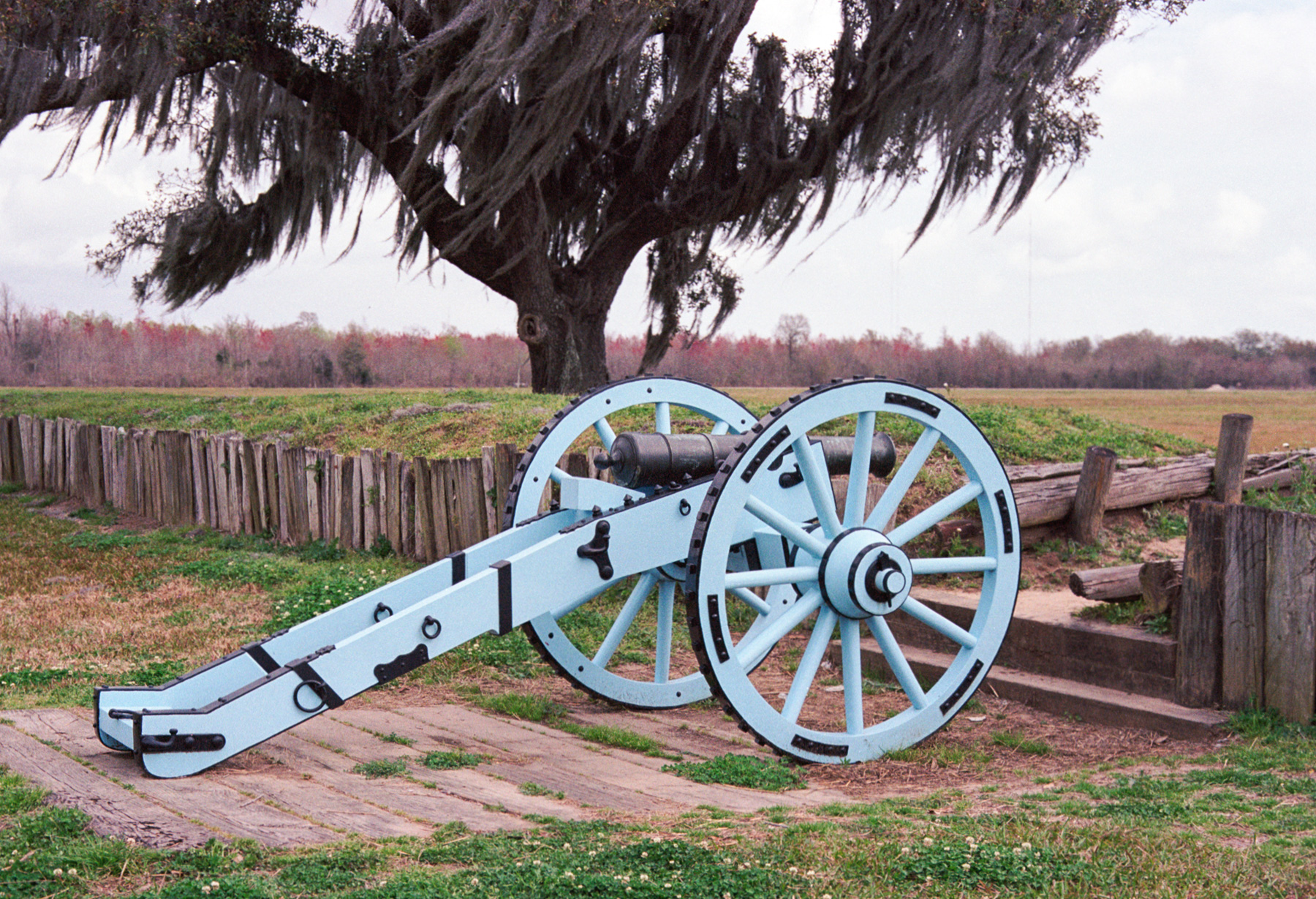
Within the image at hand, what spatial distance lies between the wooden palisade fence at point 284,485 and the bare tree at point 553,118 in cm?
323

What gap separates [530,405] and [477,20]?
4.04 metres

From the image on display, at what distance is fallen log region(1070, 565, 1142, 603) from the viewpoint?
5.76m

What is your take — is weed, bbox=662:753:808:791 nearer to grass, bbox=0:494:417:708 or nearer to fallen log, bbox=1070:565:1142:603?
fallen log, bbox=1070:565:1142:603

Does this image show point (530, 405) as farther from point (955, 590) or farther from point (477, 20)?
point (955, 590)

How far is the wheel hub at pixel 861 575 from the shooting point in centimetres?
450

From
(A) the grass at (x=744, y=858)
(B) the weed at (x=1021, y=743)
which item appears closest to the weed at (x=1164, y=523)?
(B) the weed at (x=1021, y=743)

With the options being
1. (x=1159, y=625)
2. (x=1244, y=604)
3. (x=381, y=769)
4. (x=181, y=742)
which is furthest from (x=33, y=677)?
Answer: (x=1244, y=604)

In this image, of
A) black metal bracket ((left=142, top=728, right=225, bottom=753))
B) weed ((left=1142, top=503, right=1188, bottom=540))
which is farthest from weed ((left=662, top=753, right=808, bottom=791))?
weed ((left=1142, top=503, right=1188, bottom=540))

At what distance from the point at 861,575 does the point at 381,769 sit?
1.84m

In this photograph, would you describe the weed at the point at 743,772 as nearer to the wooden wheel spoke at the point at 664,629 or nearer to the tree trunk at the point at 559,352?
the wooden wheel spoke at the point at 664,629

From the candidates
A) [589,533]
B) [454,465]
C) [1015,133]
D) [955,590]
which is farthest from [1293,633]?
[1015,133]

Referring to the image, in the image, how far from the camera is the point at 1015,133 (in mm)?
14188

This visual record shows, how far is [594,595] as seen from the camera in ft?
16.7

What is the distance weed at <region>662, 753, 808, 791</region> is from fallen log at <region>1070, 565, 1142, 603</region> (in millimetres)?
2117
